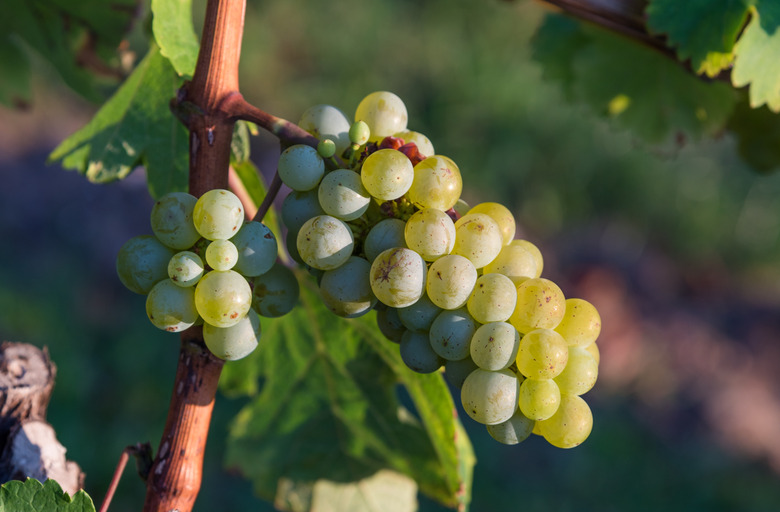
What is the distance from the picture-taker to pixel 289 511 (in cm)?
97

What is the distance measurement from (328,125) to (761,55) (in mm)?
555

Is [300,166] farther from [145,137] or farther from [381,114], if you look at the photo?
[145,137]

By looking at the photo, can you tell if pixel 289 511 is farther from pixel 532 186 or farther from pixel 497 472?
pixel 532 186

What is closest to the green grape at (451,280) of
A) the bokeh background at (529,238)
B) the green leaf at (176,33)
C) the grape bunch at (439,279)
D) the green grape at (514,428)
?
the grape bunch at (439,279)

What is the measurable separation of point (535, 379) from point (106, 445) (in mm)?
2383

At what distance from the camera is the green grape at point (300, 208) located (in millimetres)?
555

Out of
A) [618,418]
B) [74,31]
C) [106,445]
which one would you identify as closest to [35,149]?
[106,445]

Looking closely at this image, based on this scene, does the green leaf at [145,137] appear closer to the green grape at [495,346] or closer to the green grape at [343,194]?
the green grape at [343,194]

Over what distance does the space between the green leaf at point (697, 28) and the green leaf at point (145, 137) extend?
1.93 feet

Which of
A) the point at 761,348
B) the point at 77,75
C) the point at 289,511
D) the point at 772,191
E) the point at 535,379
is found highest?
the point at 772,191

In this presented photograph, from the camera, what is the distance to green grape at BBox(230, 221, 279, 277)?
1.75ft

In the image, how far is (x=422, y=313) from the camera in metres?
0.55

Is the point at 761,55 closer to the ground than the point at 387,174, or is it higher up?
higher up

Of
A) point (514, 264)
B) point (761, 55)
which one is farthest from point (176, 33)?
point (761, 55)
